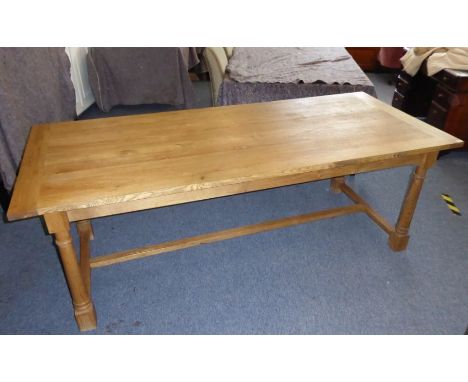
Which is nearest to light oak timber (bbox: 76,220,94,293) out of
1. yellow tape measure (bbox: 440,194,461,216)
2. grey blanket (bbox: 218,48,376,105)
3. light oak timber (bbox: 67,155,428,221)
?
light oak timber (bbox: 67,155,428,221)

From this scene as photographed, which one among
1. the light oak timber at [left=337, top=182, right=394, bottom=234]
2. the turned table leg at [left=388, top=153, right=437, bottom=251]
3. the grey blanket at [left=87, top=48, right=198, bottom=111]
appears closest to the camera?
the turned table leg at [left=388, top=153, right=437, bottom=251]

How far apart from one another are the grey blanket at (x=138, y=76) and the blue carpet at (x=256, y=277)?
176 cm

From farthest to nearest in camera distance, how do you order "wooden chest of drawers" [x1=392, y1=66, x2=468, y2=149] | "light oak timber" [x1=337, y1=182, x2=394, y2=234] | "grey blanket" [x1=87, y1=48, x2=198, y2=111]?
1. "grey blanket" [x1=87, y1=48, x2=198, y2=111]
2. "wooden chest of drawers" [x1=392, y1=66, x2=468, y2=149]
3. "light oak timber" [x1=337, y1=182, x2=394, y2=234]

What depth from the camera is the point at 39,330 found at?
1.46 metres

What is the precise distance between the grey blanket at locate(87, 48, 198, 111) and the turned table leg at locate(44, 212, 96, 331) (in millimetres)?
2543

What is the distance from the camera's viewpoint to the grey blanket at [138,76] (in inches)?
131

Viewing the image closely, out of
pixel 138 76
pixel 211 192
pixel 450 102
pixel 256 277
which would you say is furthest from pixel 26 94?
pixel 450 102

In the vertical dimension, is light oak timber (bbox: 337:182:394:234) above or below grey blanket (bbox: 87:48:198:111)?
below

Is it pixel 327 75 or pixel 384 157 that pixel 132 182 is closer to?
pixel 384 157

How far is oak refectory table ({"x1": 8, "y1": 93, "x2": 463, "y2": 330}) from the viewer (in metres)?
1.18

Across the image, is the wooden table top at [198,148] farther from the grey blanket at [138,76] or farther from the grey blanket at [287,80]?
the grey blanket at [138,76]

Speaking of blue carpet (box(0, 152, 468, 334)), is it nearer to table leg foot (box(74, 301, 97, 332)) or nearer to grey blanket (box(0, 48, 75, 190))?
table leg foot (box(74, 301, 97, 332))

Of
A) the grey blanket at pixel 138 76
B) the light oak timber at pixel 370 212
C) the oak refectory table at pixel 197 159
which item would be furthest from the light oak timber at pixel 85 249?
the grey blanket at pixel 138 76

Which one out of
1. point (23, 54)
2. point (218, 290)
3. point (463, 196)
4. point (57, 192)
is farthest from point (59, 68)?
point (463, 196)
